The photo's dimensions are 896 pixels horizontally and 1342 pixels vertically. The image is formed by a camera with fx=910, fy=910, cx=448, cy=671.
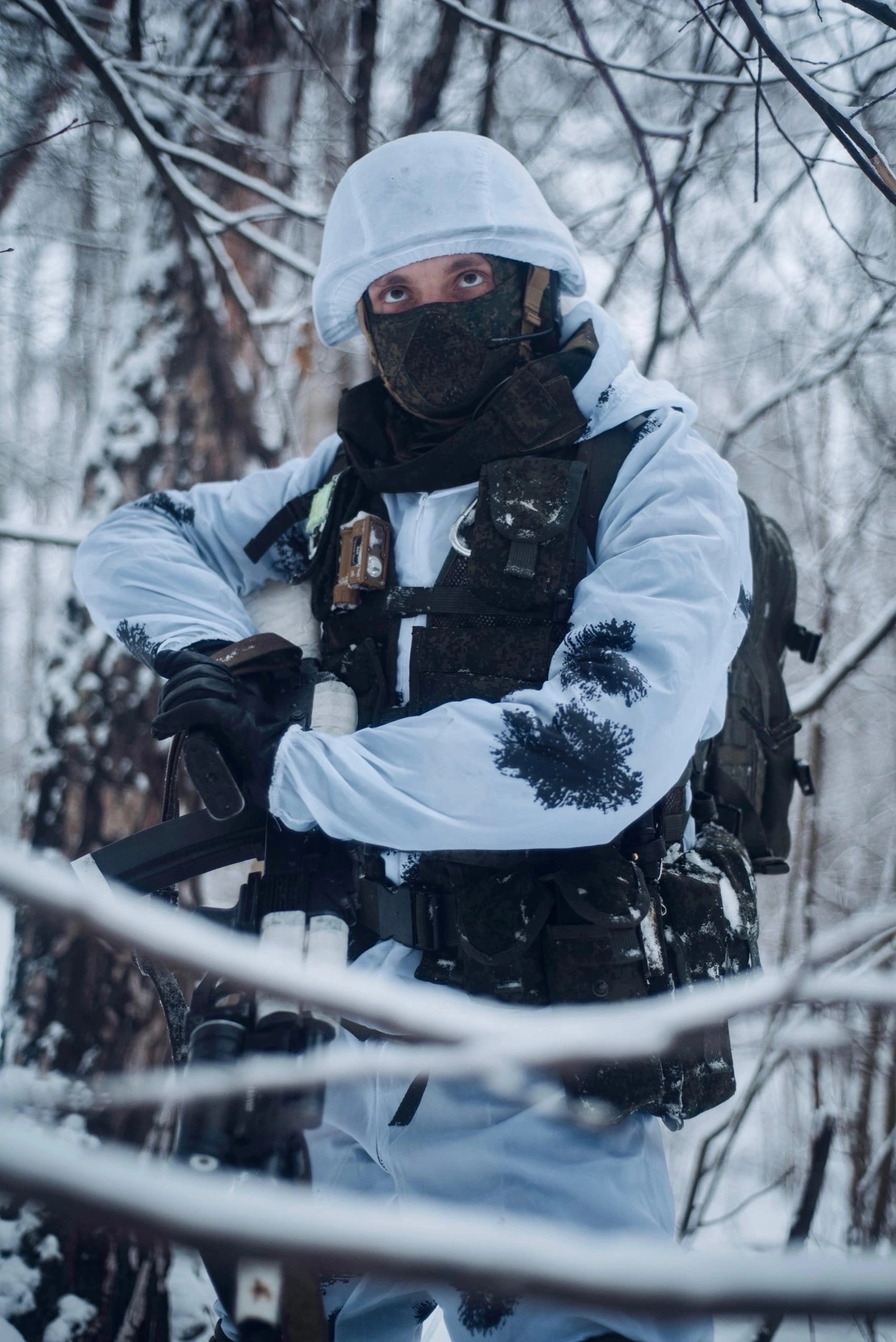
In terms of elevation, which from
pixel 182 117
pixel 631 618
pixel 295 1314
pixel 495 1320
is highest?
pixel 182 117

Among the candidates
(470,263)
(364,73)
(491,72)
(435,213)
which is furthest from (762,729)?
(491,72)

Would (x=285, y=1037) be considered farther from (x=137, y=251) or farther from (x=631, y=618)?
(x=137, y=251)

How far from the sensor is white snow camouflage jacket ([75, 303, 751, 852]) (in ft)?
4.70

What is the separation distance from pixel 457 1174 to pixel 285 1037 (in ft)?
1.67

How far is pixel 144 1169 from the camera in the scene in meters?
0.45

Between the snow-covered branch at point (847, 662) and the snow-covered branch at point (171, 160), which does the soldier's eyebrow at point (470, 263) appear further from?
the snow-covered branch at point (847, 662)

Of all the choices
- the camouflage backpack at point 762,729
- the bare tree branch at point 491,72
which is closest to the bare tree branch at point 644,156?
the camouflage backpack at point 762,729

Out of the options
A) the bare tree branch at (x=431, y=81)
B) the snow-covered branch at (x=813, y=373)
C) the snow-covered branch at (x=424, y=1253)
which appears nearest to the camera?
the snow-covered branch at (x=424, y=1253)

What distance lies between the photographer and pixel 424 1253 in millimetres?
427

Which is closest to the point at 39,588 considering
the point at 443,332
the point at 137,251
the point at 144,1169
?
the point at 137,251

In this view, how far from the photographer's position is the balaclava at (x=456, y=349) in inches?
73.5

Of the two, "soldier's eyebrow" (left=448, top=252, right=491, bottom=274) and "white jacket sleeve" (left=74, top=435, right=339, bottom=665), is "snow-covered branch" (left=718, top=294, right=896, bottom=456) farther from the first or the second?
"white jacket sleeve" (left=74, top=435, right=339, bottom=665)

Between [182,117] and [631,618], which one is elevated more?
[182,117]

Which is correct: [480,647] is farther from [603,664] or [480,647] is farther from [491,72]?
[491,72]
